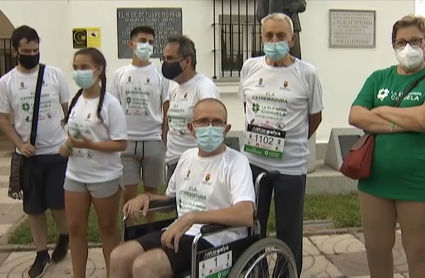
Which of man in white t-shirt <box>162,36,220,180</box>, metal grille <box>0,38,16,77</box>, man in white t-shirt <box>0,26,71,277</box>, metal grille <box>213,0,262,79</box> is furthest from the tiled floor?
metal grille <box>0,38,16,77</box>

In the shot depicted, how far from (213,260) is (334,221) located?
2.88 meters

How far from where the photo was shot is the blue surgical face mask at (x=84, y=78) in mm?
3109

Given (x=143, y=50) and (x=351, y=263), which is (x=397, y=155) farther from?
(x=143, y=50)

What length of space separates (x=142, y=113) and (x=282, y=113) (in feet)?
4.19

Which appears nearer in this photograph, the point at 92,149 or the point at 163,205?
the point at 163,205

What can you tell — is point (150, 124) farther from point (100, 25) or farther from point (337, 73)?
point (337, 73)

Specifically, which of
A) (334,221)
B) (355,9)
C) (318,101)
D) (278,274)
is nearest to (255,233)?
(278,274)

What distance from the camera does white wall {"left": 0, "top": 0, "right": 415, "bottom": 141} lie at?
280 inches

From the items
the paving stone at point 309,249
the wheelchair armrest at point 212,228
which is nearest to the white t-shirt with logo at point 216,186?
the wheelchair armrest at point 212,228

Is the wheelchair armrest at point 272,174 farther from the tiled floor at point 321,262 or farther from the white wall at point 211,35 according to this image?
the white wall at point 211,35

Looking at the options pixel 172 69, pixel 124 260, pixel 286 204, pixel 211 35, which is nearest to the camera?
pixel 124 260

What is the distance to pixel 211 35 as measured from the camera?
7.29m

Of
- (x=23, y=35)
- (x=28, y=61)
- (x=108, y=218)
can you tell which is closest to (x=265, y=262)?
(x=108, y=218)

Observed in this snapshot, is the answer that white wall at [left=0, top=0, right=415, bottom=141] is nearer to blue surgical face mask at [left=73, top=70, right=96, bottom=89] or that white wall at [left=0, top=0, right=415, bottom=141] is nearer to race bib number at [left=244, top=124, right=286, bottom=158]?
blue surgical face mask at [left=73, top=70, right=96, bottom=89]
